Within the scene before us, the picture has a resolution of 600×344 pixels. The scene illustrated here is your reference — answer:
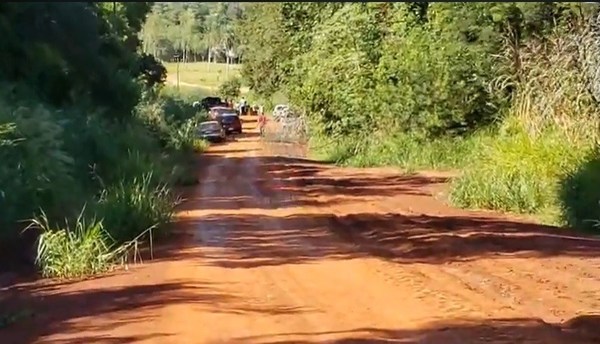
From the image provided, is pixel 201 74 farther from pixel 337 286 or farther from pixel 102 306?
pixel 102 306

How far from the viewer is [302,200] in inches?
848

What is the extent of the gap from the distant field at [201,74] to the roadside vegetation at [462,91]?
166 ft

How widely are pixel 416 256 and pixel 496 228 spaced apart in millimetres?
3450

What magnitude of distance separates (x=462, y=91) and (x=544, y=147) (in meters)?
9.87

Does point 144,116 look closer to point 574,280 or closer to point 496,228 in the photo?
point 496,228

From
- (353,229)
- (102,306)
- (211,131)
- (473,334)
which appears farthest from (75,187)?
(211,131)

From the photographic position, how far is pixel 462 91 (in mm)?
30203

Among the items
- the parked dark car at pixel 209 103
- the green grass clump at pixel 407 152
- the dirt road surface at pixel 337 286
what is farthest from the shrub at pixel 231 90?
the dirt road surface at pixel 337 286

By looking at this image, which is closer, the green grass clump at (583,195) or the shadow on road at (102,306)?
the shadow on road at (102,306)

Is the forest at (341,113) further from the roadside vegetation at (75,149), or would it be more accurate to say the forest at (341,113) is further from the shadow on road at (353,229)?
the shadow on road at (353,229)

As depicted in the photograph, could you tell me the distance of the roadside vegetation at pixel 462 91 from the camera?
19.5 m

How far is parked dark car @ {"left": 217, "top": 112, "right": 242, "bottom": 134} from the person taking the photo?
52956 mm

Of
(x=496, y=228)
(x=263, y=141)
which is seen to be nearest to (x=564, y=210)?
(x=496, y=228)

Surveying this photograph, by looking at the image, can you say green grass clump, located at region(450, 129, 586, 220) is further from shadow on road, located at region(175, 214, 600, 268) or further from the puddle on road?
the puddle on road
